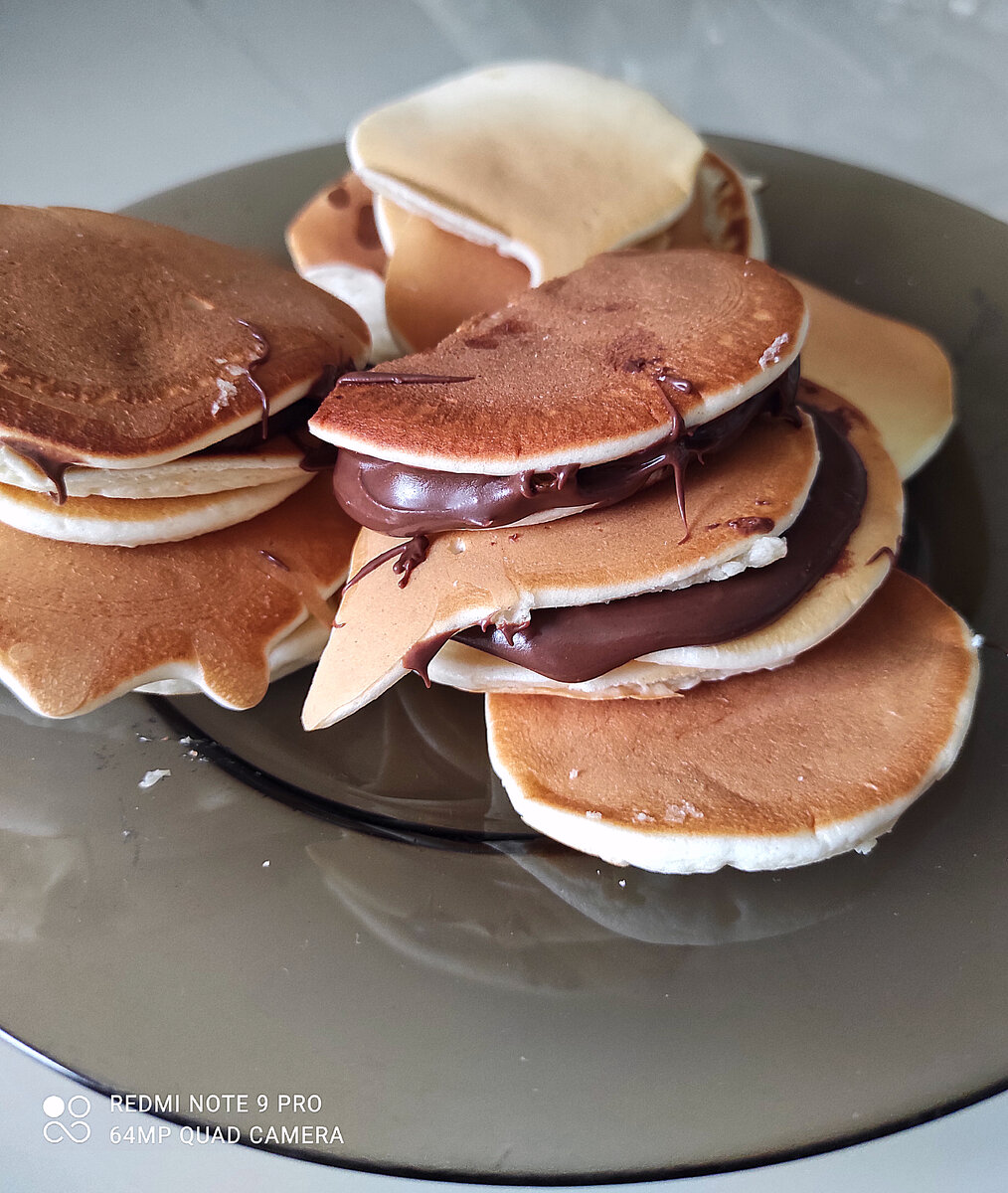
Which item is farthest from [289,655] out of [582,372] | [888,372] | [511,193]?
[888,372]

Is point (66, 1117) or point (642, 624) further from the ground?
point (642, 624)

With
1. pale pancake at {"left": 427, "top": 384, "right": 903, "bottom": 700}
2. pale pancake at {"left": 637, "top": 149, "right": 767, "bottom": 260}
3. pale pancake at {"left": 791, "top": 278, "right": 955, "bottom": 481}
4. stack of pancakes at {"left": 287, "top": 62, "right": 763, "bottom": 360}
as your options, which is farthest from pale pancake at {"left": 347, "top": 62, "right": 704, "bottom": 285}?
pale pancake at {"left": 427, "top": 384, "right": 903, "bottom": 700}

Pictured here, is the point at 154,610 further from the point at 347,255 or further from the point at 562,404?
the point at 347,255

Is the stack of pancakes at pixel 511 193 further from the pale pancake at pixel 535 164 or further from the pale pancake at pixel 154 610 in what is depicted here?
the pale pancake at pixel 154 610

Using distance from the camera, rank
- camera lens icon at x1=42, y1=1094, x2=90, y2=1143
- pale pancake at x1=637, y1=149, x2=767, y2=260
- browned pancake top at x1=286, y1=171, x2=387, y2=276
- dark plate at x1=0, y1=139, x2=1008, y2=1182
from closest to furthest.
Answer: dark plate at x1=0, y1=139, x2=1008, y2=1182
camera lens icon at x1=42, y1=1094, x2=90, y2=1143
pale pancake at x1=637, y1=149, x2=767, y2=260
browned pancake top at x1=286, y1=171, x2=387, y2=276

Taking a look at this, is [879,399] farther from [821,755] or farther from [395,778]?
[395,778]

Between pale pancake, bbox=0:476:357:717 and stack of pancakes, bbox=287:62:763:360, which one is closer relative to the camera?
pale pancake, bbox=0:476:357:717

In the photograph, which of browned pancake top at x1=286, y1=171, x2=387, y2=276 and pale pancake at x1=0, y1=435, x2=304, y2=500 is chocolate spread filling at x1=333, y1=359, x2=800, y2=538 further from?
browned pancake top at x1=286, y1=171, x2=387, y2=276
